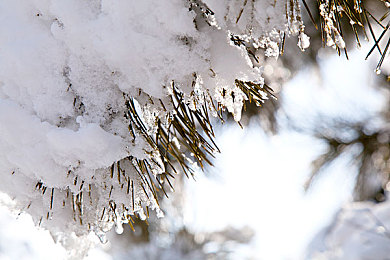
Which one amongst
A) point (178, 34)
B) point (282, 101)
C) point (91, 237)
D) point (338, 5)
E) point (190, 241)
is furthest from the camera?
point (190, 241)

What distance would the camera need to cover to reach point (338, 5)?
503 mm

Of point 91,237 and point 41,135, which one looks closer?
point 41,135

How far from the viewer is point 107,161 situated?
0.44m

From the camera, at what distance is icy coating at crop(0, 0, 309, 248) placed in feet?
1.30

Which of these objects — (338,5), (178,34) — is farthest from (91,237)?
(338,5)

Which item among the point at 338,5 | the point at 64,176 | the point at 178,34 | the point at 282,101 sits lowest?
the point at 64,176

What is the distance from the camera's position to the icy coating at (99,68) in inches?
15.6

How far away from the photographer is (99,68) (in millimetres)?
423

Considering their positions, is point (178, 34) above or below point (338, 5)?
below

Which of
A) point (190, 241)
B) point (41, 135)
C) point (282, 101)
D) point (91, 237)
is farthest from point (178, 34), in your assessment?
point (190, 241)

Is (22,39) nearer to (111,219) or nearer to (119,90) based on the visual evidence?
(119,90)

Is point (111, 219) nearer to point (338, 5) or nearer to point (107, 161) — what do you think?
point (107, 161)

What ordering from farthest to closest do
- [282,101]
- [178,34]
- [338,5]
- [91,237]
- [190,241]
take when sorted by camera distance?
[190,241] → [282,101] → [91,237] → [338,5] → [178,34]

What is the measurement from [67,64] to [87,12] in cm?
7
